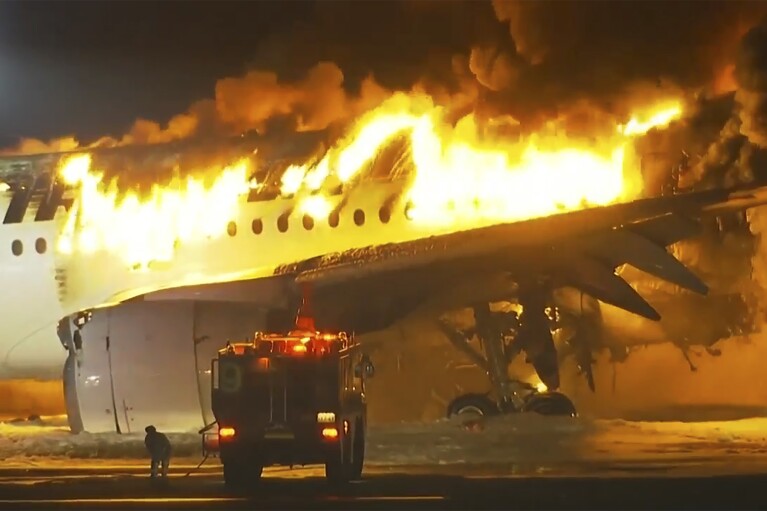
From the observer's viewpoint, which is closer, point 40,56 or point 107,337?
point 107,337

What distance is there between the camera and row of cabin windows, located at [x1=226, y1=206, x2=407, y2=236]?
34.3 ft

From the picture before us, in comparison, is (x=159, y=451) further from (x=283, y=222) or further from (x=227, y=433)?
(x=283, y=222)

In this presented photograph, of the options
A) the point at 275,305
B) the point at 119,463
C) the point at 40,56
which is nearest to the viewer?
the point at 119,463

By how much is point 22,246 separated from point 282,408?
17.2 ft

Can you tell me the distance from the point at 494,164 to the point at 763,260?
274 centimetres

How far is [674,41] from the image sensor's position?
408 inches

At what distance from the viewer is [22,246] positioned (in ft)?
37.0

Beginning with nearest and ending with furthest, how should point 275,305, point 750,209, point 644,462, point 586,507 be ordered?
point 586,507
point 644,462
point 275,305
point 750,209

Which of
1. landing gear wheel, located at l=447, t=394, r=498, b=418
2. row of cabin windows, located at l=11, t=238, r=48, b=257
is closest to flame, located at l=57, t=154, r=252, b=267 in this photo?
row of cabin windows, located at l=11, t=238, r=48, b=257

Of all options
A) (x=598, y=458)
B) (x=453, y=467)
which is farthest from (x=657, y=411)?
(x=453, y=467)

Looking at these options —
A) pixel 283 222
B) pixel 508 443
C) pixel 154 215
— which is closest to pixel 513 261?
pixel 508 443

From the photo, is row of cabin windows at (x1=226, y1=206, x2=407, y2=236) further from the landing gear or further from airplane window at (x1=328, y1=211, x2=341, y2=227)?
the landing gear

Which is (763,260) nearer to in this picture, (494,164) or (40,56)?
(494,164)

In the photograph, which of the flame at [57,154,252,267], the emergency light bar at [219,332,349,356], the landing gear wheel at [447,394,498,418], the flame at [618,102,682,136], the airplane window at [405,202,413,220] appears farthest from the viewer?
the flame at [57,154,252,267]
